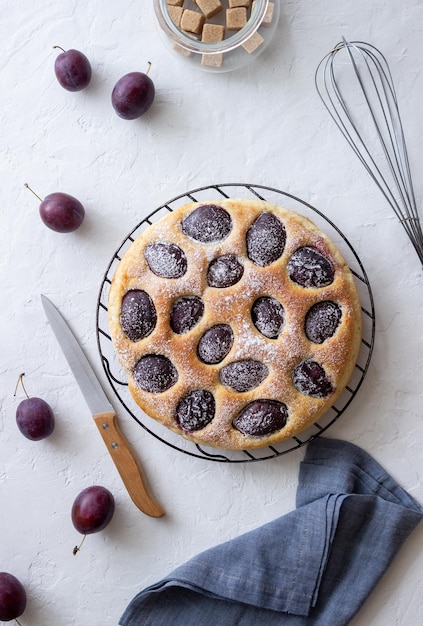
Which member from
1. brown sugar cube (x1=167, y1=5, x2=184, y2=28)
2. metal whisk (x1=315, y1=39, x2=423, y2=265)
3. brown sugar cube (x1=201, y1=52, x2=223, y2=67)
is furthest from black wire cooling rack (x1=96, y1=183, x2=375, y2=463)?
brown sugar cube (x1=167, y1=5, x2=184, y2=28)

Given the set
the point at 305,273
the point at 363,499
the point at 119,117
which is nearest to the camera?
the point at 305,273

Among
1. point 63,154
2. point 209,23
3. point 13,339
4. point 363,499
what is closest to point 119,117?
point 63,154

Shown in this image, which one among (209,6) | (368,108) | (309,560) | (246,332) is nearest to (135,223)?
(246,332)

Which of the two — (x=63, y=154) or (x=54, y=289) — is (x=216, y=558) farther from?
(x=63, y=154)

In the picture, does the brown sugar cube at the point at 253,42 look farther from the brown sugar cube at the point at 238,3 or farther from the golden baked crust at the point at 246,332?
the golden baked crust at the point at 246,332

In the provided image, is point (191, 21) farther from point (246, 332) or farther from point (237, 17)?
point (246, 332)

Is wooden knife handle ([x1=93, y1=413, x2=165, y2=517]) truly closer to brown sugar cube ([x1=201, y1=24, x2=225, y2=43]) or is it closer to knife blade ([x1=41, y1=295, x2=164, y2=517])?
knife blade ([x1=41, y1=295, x2=164, y2=517])
